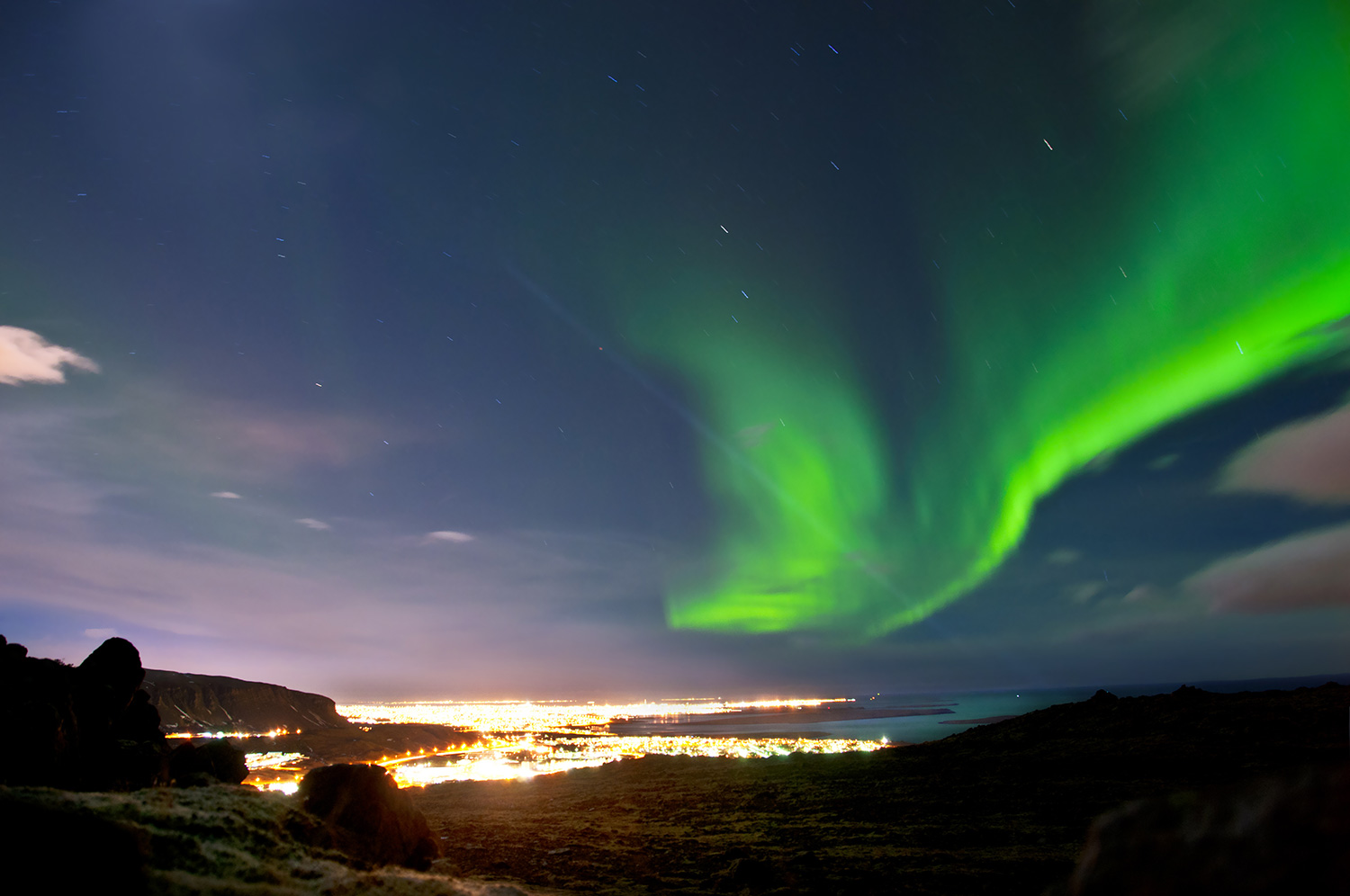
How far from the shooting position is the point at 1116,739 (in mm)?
35969

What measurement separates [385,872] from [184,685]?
153m

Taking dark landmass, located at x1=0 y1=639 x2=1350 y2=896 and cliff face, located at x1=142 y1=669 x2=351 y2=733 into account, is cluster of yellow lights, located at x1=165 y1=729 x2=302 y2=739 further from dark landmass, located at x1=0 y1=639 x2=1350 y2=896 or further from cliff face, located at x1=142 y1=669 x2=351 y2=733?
dark landmass, located at x1=0 y1=639 x2=1350 y2=896

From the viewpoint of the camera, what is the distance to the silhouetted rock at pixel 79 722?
17125 mm

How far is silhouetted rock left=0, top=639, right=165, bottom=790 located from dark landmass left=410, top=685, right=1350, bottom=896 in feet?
34.8

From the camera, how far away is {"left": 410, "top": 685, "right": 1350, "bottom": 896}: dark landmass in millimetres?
19406

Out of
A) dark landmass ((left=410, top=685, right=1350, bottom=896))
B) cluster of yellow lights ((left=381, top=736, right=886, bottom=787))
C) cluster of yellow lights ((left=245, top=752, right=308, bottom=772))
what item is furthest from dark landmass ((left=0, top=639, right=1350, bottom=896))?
cluster of yellow lights ((left=245, top=752, right=308, bottom=772))

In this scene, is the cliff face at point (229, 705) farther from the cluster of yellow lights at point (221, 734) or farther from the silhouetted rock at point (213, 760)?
the silhouetted rock at point (213, 760)

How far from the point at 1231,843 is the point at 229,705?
163 metres

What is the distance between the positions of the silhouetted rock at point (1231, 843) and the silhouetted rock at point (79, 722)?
76.8 ft

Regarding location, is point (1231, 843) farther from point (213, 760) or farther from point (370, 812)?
point (213, 760)

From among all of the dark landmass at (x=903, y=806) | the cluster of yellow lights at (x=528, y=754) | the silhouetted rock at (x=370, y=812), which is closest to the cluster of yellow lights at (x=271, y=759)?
the cluster of yellow lights at (x=528, y=754)

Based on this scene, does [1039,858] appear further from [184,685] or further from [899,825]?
[184,685]

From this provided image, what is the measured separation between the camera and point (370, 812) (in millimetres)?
21141

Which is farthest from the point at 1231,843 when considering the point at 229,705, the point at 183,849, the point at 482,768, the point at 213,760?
the point at 229,705
